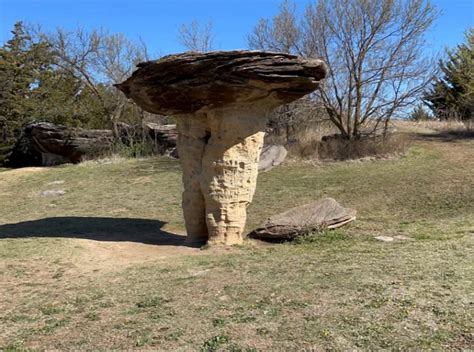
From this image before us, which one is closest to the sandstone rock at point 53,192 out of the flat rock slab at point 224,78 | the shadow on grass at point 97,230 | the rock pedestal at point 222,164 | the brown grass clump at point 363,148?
the shadow on grass at point 97,230

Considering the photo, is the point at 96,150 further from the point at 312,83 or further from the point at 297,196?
the point at 312,83

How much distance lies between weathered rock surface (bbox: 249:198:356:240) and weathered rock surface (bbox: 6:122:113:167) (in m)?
15.1

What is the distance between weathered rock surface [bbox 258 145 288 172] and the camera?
1647 cm

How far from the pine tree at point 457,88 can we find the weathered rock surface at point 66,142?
1425 centimetres

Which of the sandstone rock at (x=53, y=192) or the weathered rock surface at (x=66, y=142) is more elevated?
the weathered rock surface at (x=66, y=142)

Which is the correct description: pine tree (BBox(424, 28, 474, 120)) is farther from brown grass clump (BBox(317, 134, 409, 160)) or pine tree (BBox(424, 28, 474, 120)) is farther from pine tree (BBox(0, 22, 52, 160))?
pine tree (BBox(0, 22, 52, 160))

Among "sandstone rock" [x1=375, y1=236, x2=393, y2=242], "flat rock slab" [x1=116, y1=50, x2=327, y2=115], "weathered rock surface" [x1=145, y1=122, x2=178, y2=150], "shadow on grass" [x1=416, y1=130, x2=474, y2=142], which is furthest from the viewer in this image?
"weathered rock surface" [x1=145, y1=122, x2=178, y2=150]

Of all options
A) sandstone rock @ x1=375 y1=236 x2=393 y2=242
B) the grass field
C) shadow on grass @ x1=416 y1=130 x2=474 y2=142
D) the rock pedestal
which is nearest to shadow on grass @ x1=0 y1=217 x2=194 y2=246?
the grass field

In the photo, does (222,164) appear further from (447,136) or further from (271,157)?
(447,136)

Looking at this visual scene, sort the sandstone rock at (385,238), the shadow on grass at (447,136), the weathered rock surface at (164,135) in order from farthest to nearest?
the weathered rock surface at (164,135)
the shadow on grass at (447,136)
the sandstone rock at (385,238)

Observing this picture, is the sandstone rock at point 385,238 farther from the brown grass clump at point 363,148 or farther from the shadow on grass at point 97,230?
the brown grass clump at point 363,148

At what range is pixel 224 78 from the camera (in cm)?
734

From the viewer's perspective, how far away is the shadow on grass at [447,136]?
1931 centimetres

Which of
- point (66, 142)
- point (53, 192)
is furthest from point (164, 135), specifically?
point (53, 192)
